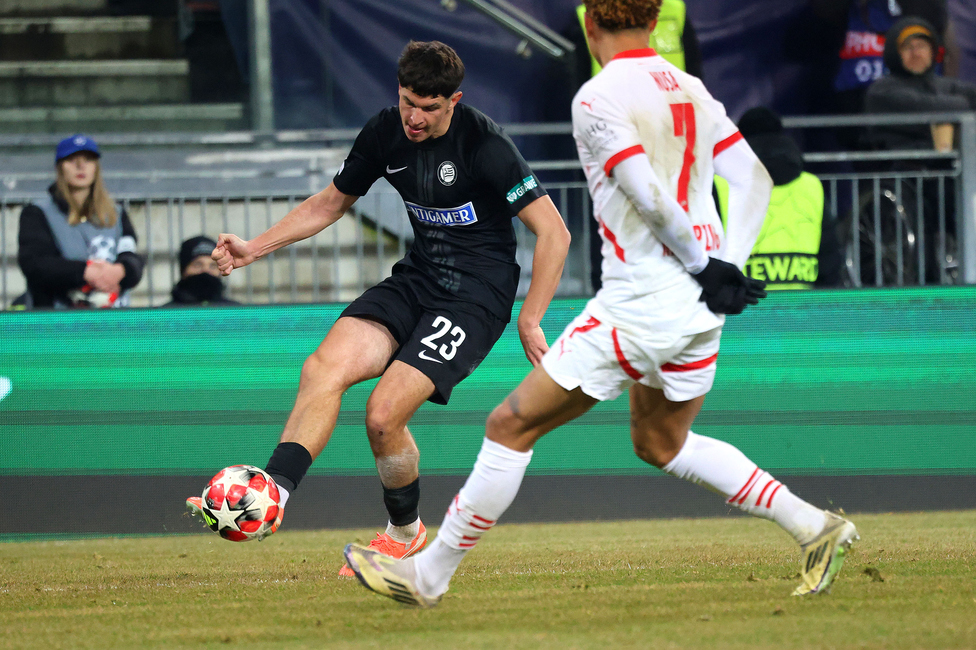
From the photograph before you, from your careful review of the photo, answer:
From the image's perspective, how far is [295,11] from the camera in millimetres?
10242

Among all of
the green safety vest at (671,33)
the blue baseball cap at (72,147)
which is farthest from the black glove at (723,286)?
the green safety vest at (671,33)

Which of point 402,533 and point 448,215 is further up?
point 448,215

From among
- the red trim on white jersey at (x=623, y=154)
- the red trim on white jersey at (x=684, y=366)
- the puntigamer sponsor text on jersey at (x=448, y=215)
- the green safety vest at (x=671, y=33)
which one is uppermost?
the green safety vest at (x=671, y=33)

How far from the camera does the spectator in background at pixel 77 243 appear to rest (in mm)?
7742

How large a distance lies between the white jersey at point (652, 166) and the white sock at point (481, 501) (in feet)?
1.78

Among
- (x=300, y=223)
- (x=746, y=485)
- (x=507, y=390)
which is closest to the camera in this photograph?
(x=746, y=485)

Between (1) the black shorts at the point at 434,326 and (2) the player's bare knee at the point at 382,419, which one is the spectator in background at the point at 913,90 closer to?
(1) the black shorts at the point at 434,326

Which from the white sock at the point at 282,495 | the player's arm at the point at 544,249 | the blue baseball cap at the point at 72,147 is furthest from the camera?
the blue baseball cap at the point at 72,147

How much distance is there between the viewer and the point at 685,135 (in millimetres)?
3562

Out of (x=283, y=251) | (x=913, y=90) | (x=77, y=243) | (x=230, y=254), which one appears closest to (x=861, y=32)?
(x=913, y=90)

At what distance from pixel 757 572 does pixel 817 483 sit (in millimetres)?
2681

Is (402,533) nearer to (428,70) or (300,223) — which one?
(300,223)

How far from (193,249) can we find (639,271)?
5113 millimetres

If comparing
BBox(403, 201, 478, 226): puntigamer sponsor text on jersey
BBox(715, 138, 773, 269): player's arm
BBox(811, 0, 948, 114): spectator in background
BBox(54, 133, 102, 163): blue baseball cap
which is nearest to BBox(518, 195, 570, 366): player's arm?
BBox(403, 201, 478, 226): puntigamer sponsor text on jersey
